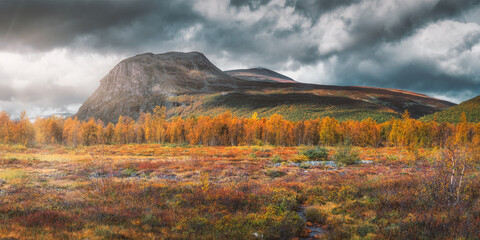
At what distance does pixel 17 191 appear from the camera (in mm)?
14680

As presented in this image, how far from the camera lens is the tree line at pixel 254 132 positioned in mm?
65625

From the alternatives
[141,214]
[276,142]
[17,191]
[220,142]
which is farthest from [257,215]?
[220,142]

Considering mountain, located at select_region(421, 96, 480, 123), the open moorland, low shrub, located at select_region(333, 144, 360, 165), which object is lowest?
low shrub, located at select_region(333, 144, 360, 165)

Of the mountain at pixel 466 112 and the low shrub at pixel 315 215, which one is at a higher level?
the mountain at pixel 466 112

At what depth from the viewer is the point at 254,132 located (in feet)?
268

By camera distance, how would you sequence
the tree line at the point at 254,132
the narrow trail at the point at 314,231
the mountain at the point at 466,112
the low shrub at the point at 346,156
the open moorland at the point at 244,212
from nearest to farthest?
the open moorland at the point at 244,212 → the narrow trail at the point at 314,231 → the low shrub at the point at 346,156 → the tree line at the point at 254,132 → the mountain at the point at 466,112

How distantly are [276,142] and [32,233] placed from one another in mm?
75262

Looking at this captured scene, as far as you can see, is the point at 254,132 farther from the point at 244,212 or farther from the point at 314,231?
the point at 314,231

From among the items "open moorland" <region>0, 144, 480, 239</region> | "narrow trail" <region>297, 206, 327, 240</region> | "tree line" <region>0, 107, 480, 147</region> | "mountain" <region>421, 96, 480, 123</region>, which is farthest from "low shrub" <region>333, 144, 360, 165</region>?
"mountain" <region>421, 96, 480, 123</region>

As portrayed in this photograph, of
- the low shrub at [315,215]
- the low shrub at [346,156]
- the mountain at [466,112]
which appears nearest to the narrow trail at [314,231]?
the low shrub at [315,215]

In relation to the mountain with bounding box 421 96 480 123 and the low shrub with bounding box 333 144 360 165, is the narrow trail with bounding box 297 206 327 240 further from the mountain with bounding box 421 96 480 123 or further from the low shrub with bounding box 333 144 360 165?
the mountain with bounding box 421 96 480 123

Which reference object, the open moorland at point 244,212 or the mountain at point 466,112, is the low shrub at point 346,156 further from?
the mountain at point 466,112

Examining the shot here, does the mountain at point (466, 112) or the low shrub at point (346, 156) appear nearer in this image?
the low shrub at point (346, 156)

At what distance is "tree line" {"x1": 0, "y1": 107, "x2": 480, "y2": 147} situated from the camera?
215 feet
